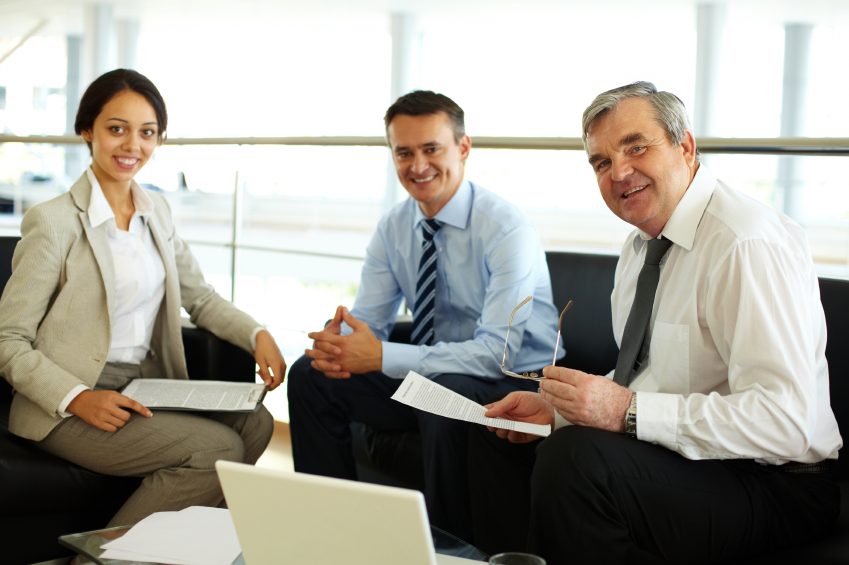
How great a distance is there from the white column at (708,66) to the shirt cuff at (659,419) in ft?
18.9

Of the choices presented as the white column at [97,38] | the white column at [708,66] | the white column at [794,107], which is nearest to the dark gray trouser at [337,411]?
the white column at [708,66]

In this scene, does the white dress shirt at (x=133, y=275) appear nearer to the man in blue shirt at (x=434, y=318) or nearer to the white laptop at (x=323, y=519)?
the man in blue shirt at (x=434, y=318)

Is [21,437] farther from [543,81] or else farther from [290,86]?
[290,86]

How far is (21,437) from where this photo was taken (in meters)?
1.50

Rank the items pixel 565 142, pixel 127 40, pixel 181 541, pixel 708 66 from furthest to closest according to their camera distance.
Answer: pixel 127 40 → pixel 708 66 → pixel 565 142 → pixel 181 541

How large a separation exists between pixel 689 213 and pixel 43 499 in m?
1.39

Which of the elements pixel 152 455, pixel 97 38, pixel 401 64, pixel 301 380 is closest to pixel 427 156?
pixel 301 380

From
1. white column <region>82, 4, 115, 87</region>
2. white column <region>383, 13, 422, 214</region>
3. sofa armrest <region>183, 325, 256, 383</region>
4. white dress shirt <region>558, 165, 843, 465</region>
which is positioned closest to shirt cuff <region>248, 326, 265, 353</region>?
sofa armrest <region>183, 325, 256, 383</region>

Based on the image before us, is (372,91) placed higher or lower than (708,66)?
higher

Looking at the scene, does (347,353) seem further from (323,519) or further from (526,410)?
(323,519)

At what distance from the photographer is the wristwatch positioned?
1.09 metres

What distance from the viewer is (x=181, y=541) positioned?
100cm

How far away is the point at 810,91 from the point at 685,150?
6368 millimetres

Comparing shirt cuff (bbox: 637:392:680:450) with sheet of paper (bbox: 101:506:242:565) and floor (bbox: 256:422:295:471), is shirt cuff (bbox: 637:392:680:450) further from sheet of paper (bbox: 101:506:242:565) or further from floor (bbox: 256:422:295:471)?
floor (bbox: 256:422:295:471)
